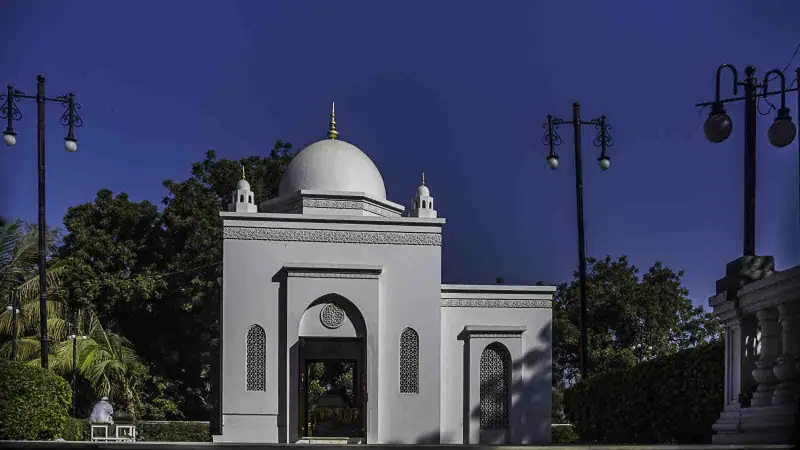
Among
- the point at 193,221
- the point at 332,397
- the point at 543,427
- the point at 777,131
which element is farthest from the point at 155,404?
the point at 777,131

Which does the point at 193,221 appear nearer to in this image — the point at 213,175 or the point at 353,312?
the point at 213,175

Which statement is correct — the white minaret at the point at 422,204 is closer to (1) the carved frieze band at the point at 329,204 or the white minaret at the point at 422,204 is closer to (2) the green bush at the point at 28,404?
(1) the carved frieze band at the point at 329,204

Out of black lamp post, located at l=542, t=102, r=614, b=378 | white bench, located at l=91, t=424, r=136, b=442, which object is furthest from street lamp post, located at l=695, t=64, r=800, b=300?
white bench, located at l=91, t=424, r=136, b=442

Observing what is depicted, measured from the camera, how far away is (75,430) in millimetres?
20703

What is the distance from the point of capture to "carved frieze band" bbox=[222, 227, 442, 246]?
21547 mm

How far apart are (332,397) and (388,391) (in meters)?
1.44

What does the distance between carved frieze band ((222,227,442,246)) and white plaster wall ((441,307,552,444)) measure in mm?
1777

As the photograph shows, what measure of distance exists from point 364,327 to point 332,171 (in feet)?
12.1

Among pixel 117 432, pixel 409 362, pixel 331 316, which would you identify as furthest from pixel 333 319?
pixel 117 432

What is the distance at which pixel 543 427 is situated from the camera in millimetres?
22891

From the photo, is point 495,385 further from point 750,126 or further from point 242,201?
point 750,126

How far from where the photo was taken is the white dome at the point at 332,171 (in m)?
23.2

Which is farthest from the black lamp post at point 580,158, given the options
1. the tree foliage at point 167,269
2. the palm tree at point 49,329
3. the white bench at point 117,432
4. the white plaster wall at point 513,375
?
the tree foliage at point 167,269

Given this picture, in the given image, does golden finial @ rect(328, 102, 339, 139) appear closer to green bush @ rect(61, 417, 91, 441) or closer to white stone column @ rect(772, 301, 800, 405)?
green bush @ rect(61, 417, 91, 441)
